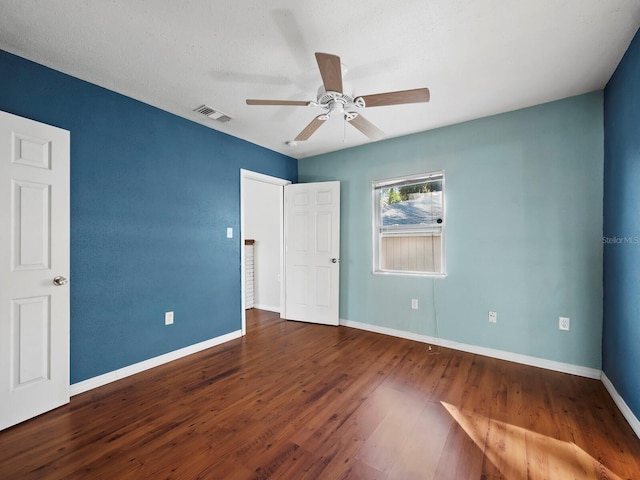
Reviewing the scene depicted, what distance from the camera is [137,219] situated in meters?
2.67

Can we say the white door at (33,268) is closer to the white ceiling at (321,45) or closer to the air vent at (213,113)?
the white ceiling at (321,45)

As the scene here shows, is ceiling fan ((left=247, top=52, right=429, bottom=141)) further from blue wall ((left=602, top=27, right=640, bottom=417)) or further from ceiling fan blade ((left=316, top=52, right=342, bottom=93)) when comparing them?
blue wall ((left=602, top=27, right=640, bottom=417))

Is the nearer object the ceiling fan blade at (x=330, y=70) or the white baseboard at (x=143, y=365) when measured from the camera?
the ceiling fan blade at (x=330, y=70)

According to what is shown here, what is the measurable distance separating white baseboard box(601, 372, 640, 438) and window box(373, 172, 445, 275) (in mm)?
1577

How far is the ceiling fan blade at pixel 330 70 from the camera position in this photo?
5.05ft

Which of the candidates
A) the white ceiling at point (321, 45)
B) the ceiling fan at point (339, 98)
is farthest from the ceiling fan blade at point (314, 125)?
the white ceiling at point (321, 45)

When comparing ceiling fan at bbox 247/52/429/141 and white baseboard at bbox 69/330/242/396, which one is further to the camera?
white baseboard at bbox 69/330/242/396

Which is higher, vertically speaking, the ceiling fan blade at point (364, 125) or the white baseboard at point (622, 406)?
the ceiling fan blade at point (364, 125)

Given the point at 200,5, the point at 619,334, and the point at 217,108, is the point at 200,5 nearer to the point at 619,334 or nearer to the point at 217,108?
the point at 217,108

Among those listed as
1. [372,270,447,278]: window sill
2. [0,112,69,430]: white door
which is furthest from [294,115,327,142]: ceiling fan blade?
[372,270,447,278]: window sill

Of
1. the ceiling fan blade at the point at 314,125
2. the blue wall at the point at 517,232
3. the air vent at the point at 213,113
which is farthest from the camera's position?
the air vent at the point at 213,113

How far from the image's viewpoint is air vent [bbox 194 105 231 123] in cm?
283

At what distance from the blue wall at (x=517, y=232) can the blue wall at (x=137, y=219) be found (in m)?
2.10

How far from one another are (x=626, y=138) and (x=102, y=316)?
Result: 4.30 m
